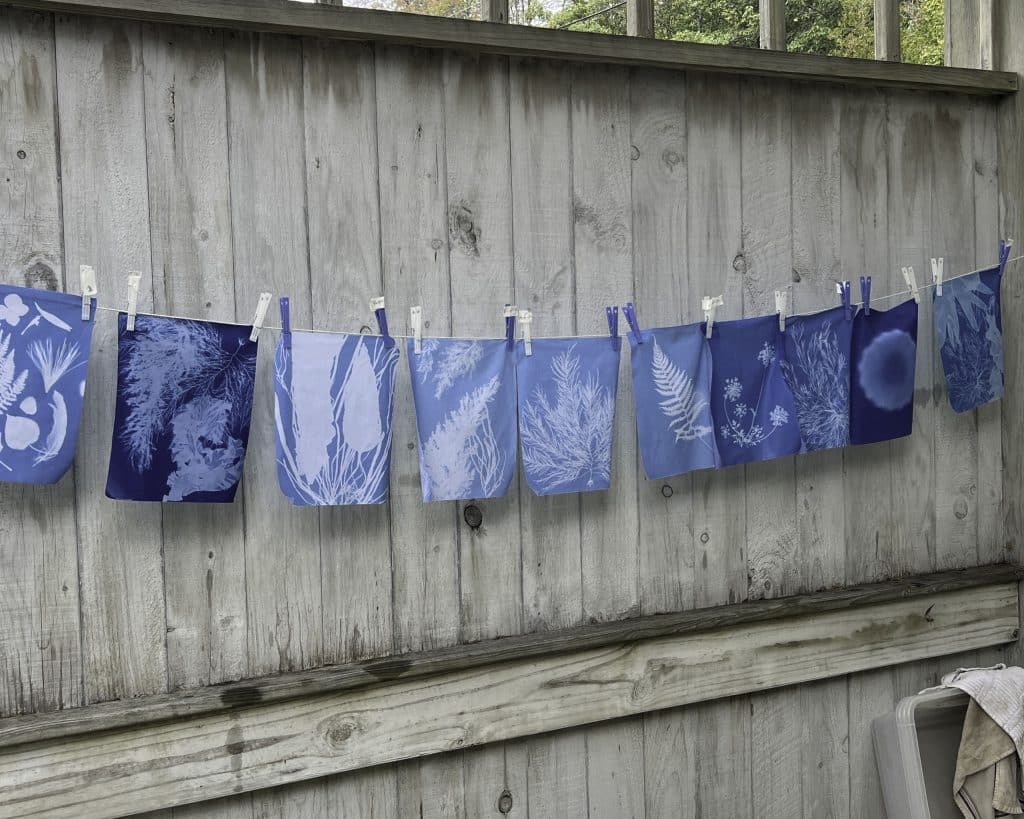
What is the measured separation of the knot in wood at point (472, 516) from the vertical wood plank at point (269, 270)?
0.96 ft

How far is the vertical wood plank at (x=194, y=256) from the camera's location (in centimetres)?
158

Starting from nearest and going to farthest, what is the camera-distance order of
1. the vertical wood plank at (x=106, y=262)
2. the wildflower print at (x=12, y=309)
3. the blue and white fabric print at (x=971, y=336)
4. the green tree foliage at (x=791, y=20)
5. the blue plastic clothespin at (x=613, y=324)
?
1. the wildflower print at (x=12, y=309)
2. the vertical wood plank at (x=106, y=262)
3. the blue plastic clothespin at (x=613, y=324)
4. the blue and white fabric print at (x=971, y=336)
5. the green tree foliage at (x=791, y=20)

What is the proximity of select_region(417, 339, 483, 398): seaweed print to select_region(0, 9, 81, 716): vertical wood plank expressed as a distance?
0.58m

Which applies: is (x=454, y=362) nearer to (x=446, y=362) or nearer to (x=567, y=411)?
(x=446, y=362)

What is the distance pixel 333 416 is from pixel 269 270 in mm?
282

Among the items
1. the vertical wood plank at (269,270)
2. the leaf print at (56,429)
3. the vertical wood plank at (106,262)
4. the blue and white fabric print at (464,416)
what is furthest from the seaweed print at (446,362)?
the leaf print at (56,429)

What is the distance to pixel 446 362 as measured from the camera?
1.73 metres

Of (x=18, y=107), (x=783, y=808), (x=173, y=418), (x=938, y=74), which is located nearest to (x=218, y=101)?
(x=18, y=107)

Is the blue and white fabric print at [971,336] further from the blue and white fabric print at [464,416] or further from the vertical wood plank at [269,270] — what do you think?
the vertical wood plank at [269,270]

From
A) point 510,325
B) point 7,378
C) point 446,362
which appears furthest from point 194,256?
point 510,325

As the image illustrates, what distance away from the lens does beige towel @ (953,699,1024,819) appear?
203 cm

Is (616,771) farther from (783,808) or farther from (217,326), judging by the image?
→ (217,326)

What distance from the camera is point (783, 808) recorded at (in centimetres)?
221

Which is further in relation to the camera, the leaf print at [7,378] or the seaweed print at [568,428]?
the seaweed print at [568,428]
